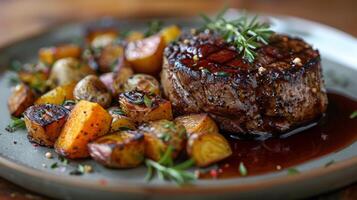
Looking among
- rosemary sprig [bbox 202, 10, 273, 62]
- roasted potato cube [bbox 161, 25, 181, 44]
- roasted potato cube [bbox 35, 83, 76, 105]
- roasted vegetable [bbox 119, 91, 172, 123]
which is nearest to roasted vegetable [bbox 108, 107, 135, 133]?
roasted vegetable [bbox 119, 91, 172, 123]

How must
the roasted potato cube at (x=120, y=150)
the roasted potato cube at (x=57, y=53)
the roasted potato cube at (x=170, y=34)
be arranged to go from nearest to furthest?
the roasted potato cube at (x=120, y=150)
the roasted potato cube at (x=170, y=34)
the roasted potato cube at (x=57, y=53)

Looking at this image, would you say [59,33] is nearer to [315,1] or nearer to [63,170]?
[63,170]

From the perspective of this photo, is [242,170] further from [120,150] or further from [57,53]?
[57,53]

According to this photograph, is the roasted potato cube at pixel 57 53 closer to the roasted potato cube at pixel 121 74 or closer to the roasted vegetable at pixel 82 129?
the roasted potato cube at pixel 121 74

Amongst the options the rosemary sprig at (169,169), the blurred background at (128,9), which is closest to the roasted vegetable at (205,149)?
the rosemary sprig at (169,169)

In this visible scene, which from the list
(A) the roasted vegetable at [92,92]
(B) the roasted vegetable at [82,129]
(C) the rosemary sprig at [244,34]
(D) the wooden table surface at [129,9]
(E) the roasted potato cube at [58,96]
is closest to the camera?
(B) the roasted vegetable at [82,129]

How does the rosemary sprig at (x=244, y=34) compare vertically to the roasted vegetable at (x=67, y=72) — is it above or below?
above

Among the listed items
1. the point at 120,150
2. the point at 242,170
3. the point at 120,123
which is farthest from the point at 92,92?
the point at 242,170

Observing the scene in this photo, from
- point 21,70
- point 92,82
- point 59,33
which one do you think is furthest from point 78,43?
point 92,82
